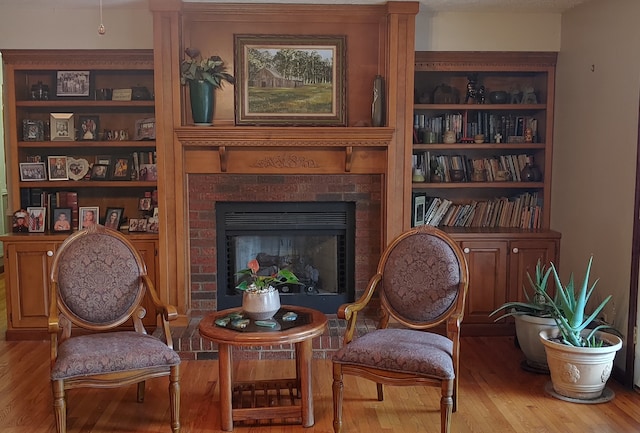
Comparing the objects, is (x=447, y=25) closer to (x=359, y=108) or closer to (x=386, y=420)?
(x=359, y=108)

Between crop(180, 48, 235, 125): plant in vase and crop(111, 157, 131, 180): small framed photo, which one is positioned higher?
crop(180, 48, 235, 125): plant in vase

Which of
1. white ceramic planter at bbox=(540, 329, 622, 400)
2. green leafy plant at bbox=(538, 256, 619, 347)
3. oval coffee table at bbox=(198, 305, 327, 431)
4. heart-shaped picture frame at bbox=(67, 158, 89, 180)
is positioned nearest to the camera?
oval coffee table at bbox=(198, 305, 327, 431)

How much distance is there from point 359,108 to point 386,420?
220cm

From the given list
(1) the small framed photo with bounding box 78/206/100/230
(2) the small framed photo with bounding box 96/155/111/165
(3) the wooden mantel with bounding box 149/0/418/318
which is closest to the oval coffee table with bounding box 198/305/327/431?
(3) the wooden mantel with bounding box 149/0/418/318

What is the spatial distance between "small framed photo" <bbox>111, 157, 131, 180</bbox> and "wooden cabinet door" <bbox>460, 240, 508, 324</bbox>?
2618 millimetres

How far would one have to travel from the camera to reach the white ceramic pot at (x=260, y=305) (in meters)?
3.15

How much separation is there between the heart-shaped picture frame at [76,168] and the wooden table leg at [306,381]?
260 centimetres

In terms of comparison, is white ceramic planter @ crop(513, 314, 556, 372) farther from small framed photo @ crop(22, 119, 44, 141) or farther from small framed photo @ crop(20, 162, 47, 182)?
small framed photo @ crop(22, 119, 44, 141)

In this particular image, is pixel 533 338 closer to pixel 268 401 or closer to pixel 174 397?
pixel 268 401

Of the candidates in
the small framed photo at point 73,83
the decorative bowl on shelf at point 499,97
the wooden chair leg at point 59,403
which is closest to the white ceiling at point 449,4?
the small framed photo at point 73,83

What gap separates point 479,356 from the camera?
13.9 feet

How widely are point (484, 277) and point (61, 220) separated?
3232 mm

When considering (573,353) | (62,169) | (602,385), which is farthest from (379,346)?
(62,169)

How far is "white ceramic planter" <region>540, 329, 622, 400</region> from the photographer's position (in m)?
3.41
